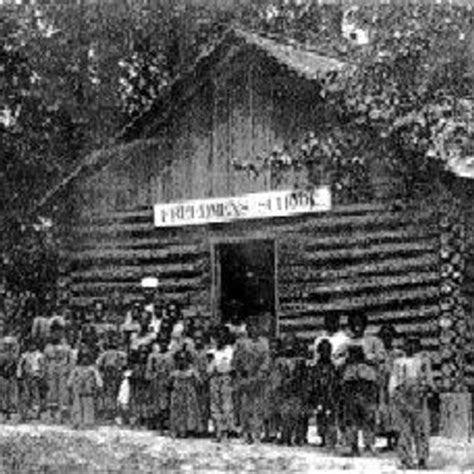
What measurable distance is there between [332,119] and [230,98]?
229cm

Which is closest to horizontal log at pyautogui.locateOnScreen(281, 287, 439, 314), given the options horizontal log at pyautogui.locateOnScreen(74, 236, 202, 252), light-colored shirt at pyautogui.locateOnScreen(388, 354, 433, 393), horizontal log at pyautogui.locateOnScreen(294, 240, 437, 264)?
horizontal log at pyautogui.locateOnScreen(294, 240, 437, 264)

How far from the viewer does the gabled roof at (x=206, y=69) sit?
796 inches

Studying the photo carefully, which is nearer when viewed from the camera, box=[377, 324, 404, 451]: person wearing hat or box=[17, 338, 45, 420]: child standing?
box=[377, 324, 404, 451]: person wearing hat

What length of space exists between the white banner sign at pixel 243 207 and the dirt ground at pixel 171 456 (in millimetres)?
4157

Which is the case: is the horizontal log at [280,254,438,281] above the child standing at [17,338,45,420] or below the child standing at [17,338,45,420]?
above

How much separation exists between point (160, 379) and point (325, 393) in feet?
11.4

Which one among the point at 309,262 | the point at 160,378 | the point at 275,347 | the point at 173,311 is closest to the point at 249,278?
the point at 173,311

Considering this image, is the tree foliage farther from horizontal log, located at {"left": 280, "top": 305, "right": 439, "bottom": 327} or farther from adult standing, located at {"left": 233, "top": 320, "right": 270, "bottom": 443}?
adult standing, located at {"left": 233, "top": 320, "right": 270, "bottom": 443}

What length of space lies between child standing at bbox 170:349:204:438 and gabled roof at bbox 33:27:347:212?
4851mm

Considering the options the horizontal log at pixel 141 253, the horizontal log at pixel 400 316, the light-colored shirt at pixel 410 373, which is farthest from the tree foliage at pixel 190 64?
the light-colored shirt at pixel 410 373

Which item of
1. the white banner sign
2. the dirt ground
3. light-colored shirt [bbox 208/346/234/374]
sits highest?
the white banner sign

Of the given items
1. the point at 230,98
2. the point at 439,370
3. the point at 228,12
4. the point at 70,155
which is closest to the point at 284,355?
the point at 439,370

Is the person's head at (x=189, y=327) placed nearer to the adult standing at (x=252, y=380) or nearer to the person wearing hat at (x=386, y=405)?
the adult standing at (x=252, y=380)

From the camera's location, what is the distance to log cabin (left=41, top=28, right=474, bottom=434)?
19.2 m
